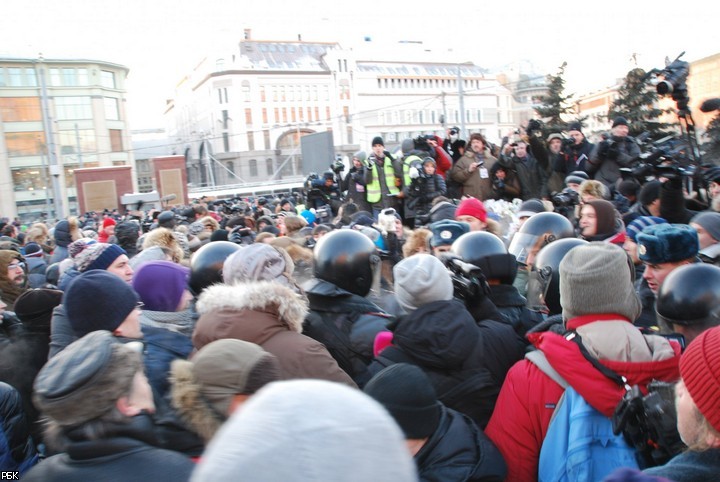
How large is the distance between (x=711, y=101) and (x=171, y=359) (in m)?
5.65

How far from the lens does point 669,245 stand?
310 centimetres

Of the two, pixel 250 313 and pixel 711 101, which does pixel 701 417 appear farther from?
pixel 711 101

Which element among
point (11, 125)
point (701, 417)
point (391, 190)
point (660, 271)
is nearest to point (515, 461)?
point (701, 417)

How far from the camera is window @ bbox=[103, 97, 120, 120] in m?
56.7

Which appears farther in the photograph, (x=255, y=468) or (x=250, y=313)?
(x=250, y=313)

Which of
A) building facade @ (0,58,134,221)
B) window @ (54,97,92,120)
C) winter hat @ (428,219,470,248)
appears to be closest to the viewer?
winter hat @ (428,219,470,248)

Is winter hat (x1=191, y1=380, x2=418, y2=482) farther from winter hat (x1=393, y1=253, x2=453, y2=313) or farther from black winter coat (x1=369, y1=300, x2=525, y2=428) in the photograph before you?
winter hat (x1=393, y1=253, x2=453, y2=313)

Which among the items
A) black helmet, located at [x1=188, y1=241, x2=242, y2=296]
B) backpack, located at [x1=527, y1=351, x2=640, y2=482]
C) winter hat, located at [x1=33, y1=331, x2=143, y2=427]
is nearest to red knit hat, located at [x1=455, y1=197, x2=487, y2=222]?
black helmet, located at [x1=188, y1=241, x2=242, y2=296]

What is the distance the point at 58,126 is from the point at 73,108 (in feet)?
8.04

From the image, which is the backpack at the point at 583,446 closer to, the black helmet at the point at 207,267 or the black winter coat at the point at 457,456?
the black winter coat at the point at 457,456

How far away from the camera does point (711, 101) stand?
18.7 ft

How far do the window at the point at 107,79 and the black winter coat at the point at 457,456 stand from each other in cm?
6245

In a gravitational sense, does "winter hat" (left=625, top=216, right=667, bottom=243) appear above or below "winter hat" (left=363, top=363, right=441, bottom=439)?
above

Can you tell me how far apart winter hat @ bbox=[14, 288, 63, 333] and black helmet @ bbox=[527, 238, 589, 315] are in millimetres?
2999
